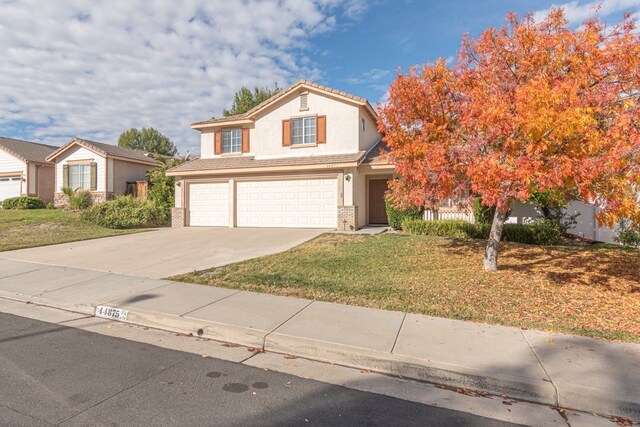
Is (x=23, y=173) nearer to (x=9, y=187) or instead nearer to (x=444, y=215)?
(x=9, y=187)

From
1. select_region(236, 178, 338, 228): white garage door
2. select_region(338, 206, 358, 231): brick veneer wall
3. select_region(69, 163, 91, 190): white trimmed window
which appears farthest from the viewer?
select_region(69, 163, 91, 190): white trimmed window

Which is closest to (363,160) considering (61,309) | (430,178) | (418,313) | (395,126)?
(395,126)

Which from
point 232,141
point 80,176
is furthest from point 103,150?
point 232,141

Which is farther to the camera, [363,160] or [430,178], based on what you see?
[363,160]

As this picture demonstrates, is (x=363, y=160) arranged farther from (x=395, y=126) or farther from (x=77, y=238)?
(x=77, y=238)

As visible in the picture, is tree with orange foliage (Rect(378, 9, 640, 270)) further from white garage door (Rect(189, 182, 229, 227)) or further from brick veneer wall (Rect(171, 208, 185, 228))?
brick veneer wall (Rect(171, 208, 185, 228))

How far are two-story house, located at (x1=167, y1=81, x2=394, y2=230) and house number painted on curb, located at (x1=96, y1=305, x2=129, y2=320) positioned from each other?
1015 cm

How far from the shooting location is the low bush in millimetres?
12336

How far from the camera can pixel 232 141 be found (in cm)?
1877

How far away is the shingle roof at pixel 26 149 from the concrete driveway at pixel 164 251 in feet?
57.4

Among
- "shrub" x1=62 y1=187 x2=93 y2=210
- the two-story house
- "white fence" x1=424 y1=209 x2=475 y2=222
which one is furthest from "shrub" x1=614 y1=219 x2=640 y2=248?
"shrub" x1=62 y1=187 x2=93 y2=210

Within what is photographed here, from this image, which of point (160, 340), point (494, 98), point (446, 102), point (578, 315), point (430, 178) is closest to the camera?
point (160, 340)

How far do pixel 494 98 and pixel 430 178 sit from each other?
5.83 ft

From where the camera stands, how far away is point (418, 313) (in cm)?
566
